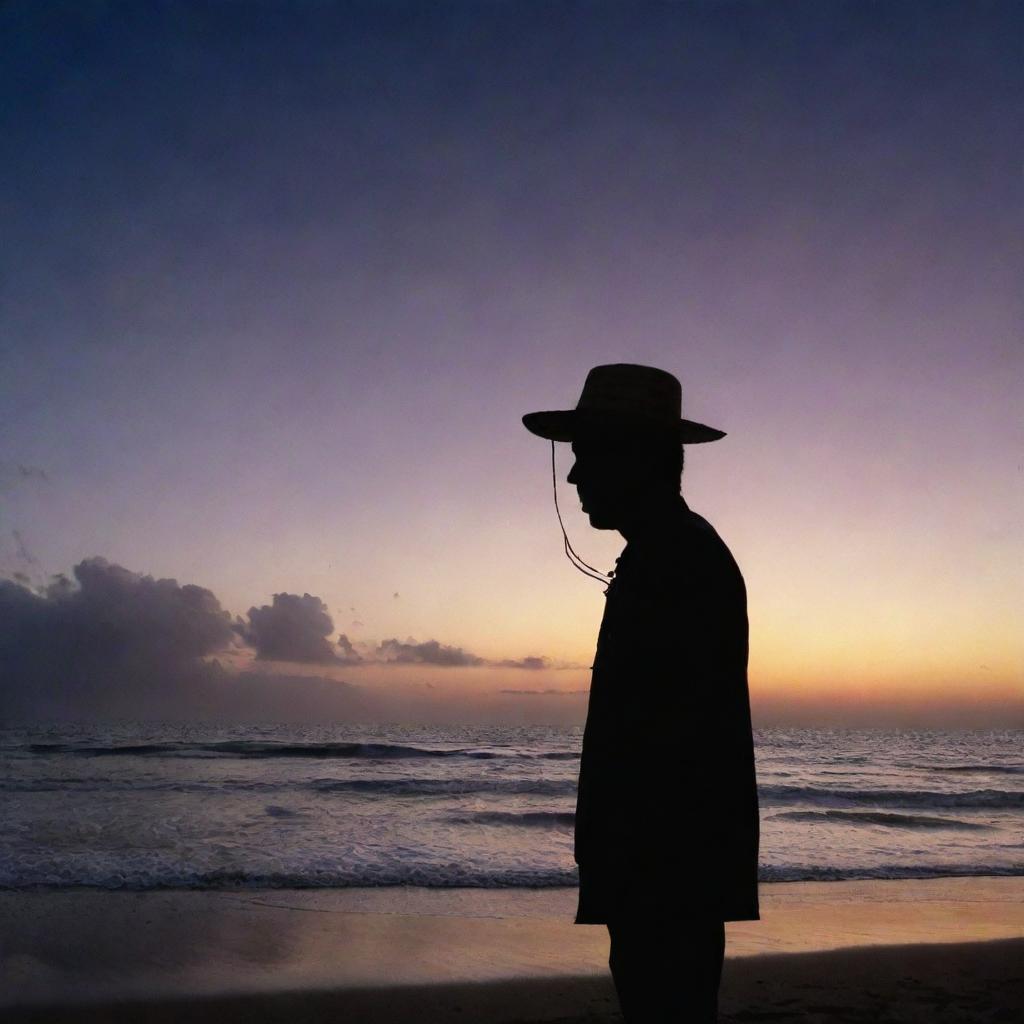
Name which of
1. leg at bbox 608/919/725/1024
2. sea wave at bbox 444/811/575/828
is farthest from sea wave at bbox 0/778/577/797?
leg at bbox 608/919/725/1024

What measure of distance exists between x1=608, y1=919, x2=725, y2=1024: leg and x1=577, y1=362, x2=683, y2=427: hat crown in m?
1.09

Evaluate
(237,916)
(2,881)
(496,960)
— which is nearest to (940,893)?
(496,960)

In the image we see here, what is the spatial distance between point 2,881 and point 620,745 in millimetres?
9896

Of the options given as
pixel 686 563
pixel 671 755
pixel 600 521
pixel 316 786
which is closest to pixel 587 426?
pixel 600 521

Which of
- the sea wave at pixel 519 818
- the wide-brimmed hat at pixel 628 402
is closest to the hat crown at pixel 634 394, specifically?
the wide-brimmed hat at pixel 628 402

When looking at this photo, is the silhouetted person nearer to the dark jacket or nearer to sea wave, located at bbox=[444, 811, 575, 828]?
the dark jacket

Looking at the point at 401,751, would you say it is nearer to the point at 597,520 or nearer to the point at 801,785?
the point at 801,785

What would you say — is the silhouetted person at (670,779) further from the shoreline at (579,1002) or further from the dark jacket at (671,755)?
the shoreline at (579,1002)

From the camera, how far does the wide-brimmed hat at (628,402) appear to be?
75.2 inches

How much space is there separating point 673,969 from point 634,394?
1.24 metres

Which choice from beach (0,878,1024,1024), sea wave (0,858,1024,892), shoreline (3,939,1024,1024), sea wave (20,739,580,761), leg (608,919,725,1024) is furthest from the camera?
sea wave (20,739,580,761)

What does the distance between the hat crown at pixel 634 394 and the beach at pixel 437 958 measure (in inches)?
177

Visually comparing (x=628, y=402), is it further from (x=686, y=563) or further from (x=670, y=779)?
(x=670, y=779)

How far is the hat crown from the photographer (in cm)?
191
